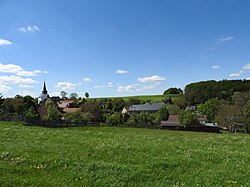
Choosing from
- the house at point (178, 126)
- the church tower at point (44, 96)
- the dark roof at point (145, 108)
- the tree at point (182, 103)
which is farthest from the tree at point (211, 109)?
the church tower at point (44, 96)

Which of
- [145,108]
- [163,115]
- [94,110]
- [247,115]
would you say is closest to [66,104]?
[145,108]

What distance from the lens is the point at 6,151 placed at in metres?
14.0

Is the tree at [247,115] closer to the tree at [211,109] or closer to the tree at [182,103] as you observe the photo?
the tree at [211,109]

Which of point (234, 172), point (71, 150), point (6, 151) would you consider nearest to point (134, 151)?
point (71, 150)

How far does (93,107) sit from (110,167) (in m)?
97.6

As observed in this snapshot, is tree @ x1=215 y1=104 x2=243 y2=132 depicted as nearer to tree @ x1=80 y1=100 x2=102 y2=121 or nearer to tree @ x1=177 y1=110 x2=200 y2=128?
tree @ x1=177 y1=110 x2=200 y2=128

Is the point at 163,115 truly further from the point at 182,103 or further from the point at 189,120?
the point at 182,103

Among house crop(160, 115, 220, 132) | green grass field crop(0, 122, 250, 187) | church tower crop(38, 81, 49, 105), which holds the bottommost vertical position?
house crop(160, 115, 220, 132)

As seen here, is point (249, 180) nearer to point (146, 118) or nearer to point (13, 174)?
point (13, 174)

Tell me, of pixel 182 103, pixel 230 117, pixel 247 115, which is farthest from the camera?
pixel 182 103

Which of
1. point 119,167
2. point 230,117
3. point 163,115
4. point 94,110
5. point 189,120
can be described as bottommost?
point 189,120

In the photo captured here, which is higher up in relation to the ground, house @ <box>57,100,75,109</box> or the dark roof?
house @ <box>57,100,75,109</box>

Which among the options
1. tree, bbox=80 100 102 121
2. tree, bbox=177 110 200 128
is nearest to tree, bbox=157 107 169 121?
tree, bbox=177 110 200 128

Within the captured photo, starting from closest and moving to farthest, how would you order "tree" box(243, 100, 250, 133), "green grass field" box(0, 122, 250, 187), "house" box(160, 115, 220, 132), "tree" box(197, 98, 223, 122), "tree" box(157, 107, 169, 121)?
"green grass field" box(0, 122, 250, 187) → "tree" box(243, 100, 250, 133) → "house" box(160, 115, 220, 132) → "tree" box(157, 107, 169, 121) → "tree" box(197, 98, 223, 122)
